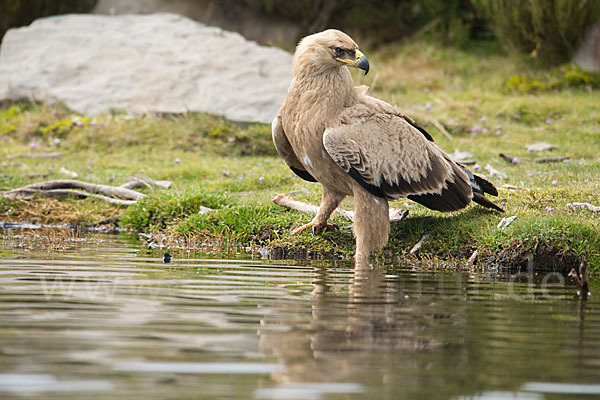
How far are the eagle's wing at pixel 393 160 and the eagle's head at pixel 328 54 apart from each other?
45cm

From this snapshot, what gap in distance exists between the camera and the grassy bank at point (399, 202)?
26.4 ft

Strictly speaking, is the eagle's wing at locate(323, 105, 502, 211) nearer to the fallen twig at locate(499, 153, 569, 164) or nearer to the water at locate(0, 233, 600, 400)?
the water at locate(0, 233, 600, 400)

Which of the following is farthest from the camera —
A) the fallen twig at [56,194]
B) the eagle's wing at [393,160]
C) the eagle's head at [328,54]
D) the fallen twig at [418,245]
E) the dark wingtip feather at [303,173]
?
the fallen twig at [56,194]

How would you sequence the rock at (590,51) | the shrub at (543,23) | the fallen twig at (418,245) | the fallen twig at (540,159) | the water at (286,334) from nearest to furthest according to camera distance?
the water at (286,334) → the fallen twig at (418,245) → the fallen twig at (540,159) → the shrub at (543,23) → the rock at (590,51)

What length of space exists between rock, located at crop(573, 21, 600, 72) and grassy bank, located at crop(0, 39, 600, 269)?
1.52ft

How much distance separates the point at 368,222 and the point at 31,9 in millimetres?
13335

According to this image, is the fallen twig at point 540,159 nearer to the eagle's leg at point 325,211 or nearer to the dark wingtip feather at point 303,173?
the dark wingtip feather at point 303,173

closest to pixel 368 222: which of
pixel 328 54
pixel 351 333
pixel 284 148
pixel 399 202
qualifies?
pixel 284 148

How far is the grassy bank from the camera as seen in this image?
316 inches

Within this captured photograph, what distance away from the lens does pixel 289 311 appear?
4895 millimetres

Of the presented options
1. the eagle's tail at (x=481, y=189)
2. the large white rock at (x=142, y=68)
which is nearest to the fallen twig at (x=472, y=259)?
the eagle's tail at (x=481, y=189)

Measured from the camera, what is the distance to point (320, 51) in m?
7.63

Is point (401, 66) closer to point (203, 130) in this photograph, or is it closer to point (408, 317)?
point (203, 130)

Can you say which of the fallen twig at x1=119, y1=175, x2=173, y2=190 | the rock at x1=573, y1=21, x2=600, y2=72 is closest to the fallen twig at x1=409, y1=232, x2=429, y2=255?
the fallen twig at x1=119, y1=175, x2=173, y2=190
